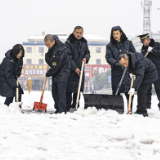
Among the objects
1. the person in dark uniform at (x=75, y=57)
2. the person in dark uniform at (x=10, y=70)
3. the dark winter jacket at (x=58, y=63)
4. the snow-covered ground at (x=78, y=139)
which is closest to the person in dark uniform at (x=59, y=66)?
the dark winter jacket at (x=58, y=63)

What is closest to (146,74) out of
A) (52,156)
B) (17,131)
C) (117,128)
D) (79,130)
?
(117,128)

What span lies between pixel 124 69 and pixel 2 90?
2.34m

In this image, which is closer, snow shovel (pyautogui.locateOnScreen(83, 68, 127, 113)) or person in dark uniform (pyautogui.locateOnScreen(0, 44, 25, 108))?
snow shovel (pyautogui.locateOnScreen(83, 68, 127, 113))

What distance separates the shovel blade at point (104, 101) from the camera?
15.8 ft

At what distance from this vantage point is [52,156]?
7.23 ft

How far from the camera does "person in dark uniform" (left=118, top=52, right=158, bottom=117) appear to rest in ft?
14.5

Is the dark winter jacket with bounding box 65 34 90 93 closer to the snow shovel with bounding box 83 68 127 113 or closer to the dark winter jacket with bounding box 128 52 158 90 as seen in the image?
the snow shovel with bounding box 83 68 127 113

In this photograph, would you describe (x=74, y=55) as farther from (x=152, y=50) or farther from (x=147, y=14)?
(x=147, y=14)

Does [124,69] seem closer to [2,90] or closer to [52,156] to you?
[2,90]

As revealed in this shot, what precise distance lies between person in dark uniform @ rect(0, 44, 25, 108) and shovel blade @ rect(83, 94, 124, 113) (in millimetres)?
1398

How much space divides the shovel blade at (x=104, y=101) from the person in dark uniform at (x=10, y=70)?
55.0 inches

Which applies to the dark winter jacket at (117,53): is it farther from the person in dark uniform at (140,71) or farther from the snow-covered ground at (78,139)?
the snow-covered ground at (78,139)

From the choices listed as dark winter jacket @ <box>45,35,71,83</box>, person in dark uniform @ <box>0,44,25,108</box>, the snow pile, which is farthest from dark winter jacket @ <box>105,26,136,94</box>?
person in dark uniform @ <box>0,44,25,108</box>

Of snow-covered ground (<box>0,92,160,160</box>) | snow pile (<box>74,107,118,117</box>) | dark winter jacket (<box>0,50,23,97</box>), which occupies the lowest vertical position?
snow pile (<box>74,107,118,117</box>)
